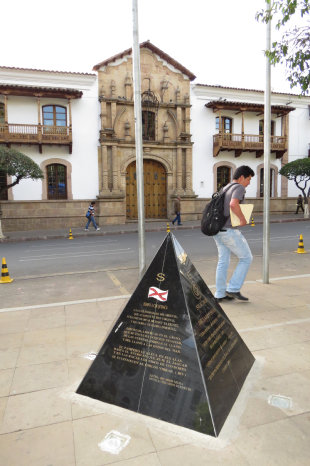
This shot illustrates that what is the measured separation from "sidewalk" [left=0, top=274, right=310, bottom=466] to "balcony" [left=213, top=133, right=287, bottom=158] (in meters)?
20.0

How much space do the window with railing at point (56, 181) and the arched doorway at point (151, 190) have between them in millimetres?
4006

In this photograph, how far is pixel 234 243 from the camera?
4.59 m

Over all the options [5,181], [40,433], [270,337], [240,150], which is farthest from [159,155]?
[40,433]

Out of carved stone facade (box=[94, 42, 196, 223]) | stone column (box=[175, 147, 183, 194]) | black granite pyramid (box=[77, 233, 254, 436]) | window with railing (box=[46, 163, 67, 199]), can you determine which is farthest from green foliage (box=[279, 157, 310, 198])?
black granite pyramid (box=[77, 233, 254, 436])

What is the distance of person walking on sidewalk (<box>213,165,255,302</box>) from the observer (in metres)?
4.50

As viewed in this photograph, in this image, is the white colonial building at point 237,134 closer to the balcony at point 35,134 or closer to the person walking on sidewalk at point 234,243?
the balcony at point 35,134

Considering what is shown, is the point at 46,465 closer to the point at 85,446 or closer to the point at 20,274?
the point at 85,446

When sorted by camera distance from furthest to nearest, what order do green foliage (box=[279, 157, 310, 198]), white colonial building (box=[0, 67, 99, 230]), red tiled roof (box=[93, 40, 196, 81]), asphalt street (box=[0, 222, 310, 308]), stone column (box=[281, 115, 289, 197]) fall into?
stone column (box=[281, 115, 289, 197]), green foliage (box=[279, 157, 310, 198]), red tiled roof (box=[93, 40, 196, 81]), white colonial building (box=[0, 67, 99, 230]), asphalt street (box=[0, 222, 310, 308])

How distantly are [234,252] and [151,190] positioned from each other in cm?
1841

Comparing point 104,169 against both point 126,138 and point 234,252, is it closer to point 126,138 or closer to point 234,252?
point 126,138

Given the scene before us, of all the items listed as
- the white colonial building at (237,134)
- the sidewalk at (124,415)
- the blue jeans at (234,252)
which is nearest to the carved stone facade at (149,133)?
the white colonial building at (237,134)

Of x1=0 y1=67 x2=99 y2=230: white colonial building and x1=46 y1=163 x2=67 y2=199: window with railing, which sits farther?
x1=46 y1=163 x2=67 y2=199: window with railing

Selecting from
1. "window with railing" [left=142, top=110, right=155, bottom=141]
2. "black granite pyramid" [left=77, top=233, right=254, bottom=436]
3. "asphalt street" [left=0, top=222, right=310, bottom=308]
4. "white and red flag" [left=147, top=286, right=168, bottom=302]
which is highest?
"window with railing" [left=142, top=110, right=155, bottom=141]

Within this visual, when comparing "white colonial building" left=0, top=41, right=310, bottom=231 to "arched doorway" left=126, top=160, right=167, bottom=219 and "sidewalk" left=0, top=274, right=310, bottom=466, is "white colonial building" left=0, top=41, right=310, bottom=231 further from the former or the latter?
"sidewalk" left=0, top=274, right=310, bottom=466
